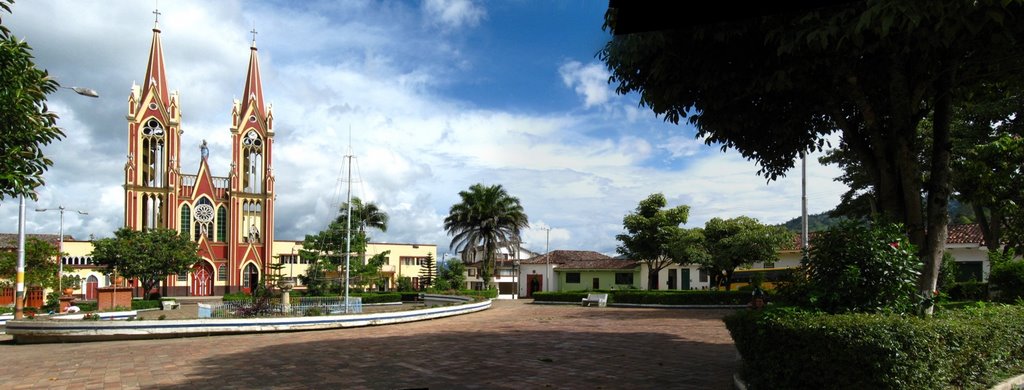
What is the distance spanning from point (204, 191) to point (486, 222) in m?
29.8

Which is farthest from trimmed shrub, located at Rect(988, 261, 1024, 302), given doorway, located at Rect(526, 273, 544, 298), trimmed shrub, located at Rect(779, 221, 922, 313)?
doorway, located at Rect(526, 273, 544, 298)

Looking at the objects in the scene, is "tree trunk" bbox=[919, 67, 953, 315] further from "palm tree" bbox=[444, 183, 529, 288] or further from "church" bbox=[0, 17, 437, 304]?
"church" bbox=[0, 17, 437, 304]

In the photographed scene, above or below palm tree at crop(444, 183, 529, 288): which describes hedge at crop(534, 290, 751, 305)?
below

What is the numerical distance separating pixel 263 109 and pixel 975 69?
6089cm

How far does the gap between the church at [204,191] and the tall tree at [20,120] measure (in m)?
50.9

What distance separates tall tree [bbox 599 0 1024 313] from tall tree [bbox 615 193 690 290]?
27521mm

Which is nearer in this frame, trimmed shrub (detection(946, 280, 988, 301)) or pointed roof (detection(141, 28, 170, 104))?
trimmed shrub (detection(946, 280, 988, 301))

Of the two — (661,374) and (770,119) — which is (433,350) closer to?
(661,374)

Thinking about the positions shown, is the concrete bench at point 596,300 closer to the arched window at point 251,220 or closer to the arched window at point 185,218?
the arched window at point 251,220

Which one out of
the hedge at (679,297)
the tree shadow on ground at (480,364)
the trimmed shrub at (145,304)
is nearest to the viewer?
the tree shadow on ground at (480,364)

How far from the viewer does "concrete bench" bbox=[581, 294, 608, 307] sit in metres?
32.1

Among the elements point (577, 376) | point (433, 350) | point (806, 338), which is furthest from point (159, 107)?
point (806, 338)

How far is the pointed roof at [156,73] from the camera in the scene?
2244 inches

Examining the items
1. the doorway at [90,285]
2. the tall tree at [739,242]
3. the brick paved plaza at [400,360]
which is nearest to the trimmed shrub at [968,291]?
the tall tree at [739,242]
